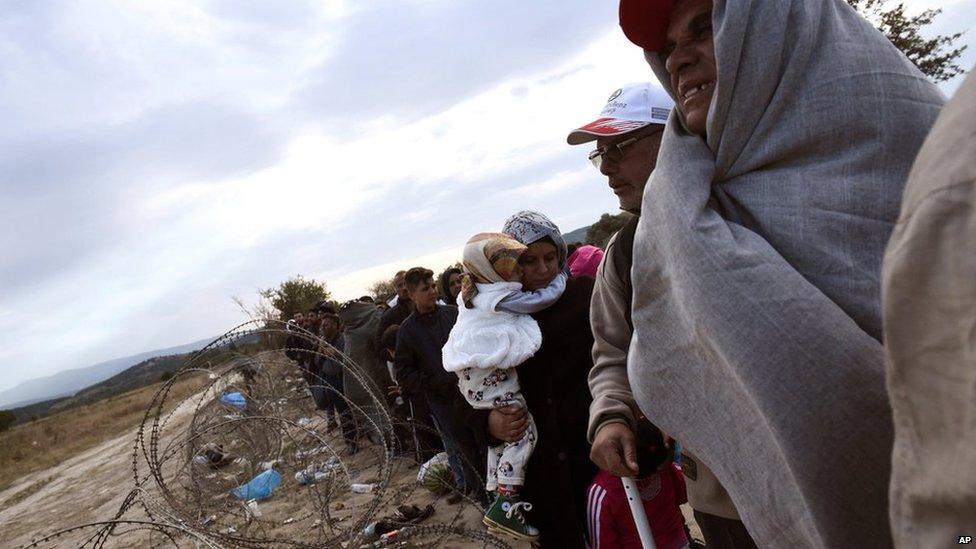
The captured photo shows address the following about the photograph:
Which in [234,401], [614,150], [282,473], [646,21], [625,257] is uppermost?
[646,21]

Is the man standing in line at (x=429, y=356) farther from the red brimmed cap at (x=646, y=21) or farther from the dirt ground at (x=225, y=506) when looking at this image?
the red brimmed cap at (x=646, y=21)

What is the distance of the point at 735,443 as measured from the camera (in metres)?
1.09

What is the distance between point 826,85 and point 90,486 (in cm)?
1743

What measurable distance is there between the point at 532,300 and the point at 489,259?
10.8 inches

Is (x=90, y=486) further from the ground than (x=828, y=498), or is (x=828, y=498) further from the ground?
(x=828, y=498)

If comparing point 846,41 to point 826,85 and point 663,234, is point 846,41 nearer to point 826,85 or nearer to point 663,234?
point 826,85

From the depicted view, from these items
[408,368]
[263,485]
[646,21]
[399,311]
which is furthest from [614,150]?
[263,485]

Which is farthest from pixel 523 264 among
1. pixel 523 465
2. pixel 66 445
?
pixel 66 445

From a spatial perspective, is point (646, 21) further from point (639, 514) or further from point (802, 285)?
point (639, 514)

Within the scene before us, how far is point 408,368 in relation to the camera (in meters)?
4.49

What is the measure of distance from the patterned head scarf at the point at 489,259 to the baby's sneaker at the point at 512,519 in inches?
35.8

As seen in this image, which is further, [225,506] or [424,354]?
[424,354]

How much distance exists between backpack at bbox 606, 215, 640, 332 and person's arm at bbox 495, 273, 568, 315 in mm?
710

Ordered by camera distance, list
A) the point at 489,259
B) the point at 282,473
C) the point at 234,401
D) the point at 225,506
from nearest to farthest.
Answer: the point at 489,259
the point at 225,506
the point at 282,473
the point at 234,401
